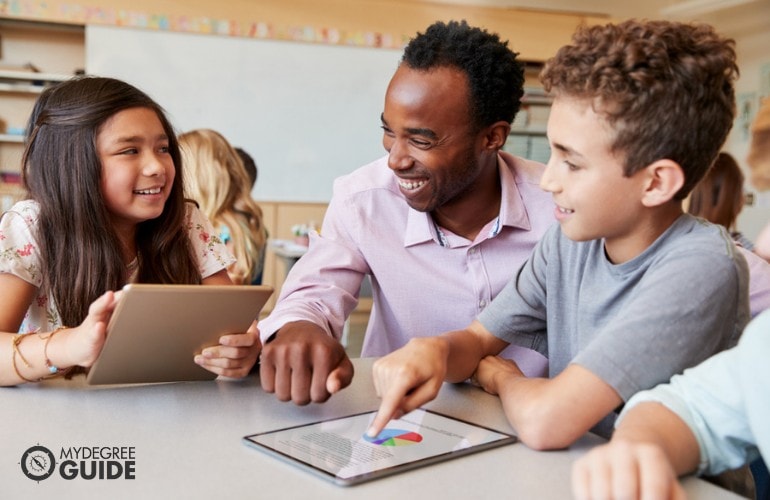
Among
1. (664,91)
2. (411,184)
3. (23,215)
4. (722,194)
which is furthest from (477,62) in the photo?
(722,194)

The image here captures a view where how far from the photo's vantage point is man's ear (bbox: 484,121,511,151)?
5.27 ft

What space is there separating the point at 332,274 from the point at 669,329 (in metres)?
A: 0.80

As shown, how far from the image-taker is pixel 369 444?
2.78ft

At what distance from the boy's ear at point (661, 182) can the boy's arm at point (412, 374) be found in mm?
334

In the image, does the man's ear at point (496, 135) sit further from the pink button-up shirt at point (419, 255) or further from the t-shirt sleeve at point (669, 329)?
the t-shirt sleeve at point (669, 329)

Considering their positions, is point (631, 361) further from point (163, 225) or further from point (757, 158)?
point (163, 225)

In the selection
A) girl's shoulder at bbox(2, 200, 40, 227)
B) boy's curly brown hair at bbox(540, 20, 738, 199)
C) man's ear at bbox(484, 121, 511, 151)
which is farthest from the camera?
man's ear at bbox(484, 121, 511, 151)

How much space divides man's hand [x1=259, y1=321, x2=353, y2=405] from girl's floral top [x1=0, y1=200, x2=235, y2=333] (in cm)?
48

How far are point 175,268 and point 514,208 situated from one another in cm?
70

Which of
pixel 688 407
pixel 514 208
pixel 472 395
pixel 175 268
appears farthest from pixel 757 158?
pixel 175 268

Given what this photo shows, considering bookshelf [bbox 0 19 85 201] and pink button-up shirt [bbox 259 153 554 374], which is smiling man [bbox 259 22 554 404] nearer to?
pink button-up shirt [bbox 259 153 554 374]

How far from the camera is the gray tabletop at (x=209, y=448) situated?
0.71 metres

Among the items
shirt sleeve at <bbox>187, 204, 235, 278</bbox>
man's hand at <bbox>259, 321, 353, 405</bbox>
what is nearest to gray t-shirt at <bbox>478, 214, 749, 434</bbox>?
man's hand at <bbox>259, 321, 353, 405</bbox>

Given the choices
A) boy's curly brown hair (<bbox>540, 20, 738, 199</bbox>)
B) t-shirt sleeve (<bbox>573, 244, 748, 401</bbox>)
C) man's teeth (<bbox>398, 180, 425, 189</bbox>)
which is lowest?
t-shirt sleeve (<bbox>573, 244, 748, 401</bbox>)
